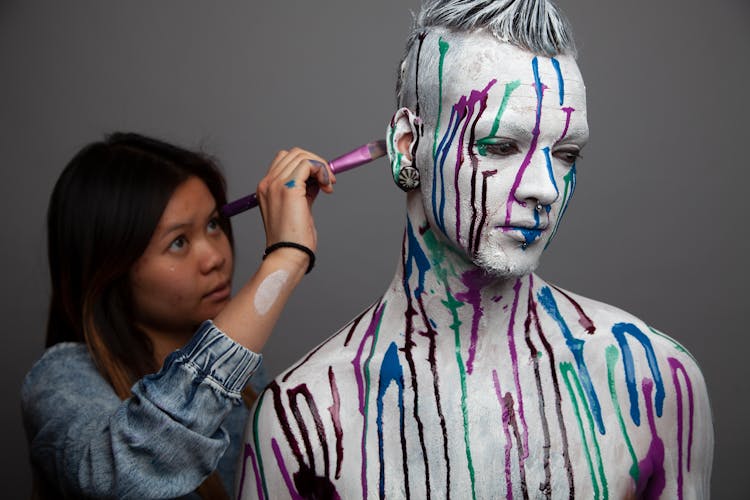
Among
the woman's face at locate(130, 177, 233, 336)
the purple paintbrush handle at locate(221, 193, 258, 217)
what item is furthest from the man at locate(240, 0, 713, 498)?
the woman's face at locate(130, 177, 233, 336)

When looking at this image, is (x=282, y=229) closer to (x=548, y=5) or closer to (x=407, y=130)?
(x=407, y=130)

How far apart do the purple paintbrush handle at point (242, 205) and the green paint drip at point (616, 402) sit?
2.64ft

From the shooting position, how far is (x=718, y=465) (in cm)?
334

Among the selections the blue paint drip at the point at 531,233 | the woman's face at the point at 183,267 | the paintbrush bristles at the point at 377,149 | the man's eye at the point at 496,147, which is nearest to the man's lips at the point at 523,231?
the blue paint drip at the point at 531,233

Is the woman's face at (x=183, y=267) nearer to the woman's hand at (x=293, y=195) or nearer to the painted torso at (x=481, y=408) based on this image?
the woman's hand at (x=293, y=195)

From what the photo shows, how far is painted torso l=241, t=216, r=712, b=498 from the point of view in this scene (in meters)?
1.94

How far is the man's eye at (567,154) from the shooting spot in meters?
1.84

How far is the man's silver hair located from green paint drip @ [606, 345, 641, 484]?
561 millimetres

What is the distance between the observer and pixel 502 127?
181 centimetres

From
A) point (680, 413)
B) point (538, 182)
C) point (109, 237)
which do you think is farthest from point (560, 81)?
point (109, 237)

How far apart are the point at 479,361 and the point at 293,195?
499mm

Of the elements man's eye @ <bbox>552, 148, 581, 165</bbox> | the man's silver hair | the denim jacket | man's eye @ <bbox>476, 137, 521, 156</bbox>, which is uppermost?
the man's silver hair

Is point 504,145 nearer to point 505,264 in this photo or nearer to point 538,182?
point 538,182

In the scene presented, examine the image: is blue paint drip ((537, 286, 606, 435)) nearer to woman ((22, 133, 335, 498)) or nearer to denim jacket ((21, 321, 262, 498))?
woman ((22, 133, 335, 498))
